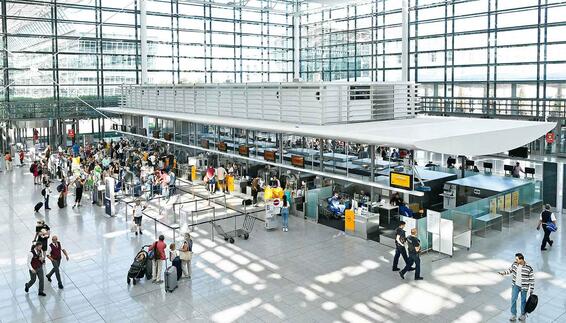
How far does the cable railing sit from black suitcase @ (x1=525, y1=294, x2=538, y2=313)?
15.5 metres

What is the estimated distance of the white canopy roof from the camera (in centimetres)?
1264

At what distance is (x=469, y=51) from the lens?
97.2ft

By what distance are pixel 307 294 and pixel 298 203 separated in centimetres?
776

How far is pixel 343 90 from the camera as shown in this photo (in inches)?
661

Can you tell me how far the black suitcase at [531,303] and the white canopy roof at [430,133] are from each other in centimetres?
369

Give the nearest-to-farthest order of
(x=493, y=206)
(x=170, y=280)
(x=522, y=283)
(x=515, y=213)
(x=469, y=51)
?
(x=522, y=283) → (x=170, y=280) → (x=493, y=206) → (x=515, y=213) → (x=469, y=51)

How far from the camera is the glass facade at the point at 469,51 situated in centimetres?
2572

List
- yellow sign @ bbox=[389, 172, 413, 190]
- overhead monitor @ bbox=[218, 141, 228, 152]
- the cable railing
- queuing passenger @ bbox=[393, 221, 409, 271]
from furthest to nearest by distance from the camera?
the cable railing
overhead monitor @ bbox=[218, 141, 228, 152]
yellow sign @ bbox=[389, 172, 413, 190]
queuing passenger @ bbox=[393, 221, 409, 271]

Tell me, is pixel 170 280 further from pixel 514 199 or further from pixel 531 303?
pixel 514 199

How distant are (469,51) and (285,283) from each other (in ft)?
71.5

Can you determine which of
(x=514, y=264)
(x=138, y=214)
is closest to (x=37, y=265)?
(x=138, y=214)

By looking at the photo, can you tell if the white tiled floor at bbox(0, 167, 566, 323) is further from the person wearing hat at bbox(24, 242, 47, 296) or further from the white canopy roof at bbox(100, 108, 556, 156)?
the white canopy roof at bbox(100, 108, 556, 156)

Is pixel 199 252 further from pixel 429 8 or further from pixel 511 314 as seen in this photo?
pixel 429 8

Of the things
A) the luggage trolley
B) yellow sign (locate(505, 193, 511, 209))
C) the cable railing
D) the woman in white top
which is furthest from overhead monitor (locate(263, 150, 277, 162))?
the cable railing
